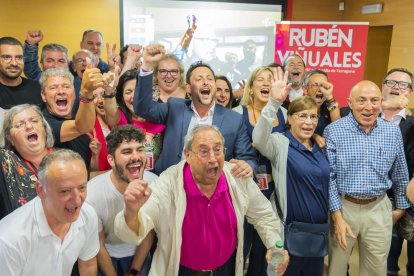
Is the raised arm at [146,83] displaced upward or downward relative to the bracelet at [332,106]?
upward

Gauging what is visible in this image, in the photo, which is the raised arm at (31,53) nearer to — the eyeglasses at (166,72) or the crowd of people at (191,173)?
the crowd of people at (191,173)

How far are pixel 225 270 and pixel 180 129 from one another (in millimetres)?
986

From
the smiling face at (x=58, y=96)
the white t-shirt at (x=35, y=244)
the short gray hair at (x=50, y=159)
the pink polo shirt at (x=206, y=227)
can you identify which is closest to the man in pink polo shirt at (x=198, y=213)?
the pink polo shirt at (x=206, y=227)

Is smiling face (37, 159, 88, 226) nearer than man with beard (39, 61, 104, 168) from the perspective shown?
Yes

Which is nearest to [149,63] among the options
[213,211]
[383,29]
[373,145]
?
[213,211]

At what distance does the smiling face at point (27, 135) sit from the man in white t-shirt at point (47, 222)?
18.7 inches

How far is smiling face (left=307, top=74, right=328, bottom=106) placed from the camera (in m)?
3.40

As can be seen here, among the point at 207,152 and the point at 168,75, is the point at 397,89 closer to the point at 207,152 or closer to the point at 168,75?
the point at 168,75

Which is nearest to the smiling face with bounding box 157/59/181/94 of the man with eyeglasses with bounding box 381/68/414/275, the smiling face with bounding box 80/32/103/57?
the man with eyeglasses with bounding box 381/68/414/275

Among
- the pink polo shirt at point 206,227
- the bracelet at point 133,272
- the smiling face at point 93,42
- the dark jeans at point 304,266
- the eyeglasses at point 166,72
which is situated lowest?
the dark jeans at point 304,266

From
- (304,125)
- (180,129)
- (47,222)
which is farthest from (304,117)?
(47,222)

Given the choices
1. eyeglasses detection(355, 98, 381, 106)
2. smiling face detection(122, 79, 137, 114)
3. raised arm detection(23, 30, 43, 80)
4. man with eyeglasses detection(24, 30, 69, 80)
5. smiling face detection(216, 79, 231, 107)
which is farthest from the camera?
raised arm detection(23, 30, 43, 80)

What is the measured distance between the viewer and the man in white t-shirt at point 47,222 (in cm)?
160

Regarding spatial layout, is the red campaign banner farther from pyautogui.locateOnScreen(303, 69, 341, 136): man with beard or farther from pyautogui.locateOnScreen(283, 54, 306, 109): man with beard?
pyautogui.locateOnScreen(303, 69, 341, 136): man with beard
